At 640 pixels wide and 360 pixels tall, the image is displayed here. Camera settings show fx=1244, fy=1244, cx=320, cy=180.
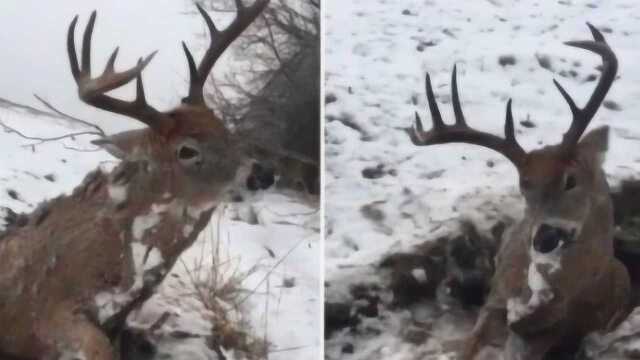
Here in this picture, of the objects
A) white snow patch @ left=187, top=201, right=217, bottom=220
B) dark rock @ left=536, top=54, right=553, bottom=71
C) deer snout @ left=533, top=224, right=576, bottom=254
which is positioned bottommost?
deer snout @ left=533, top=224, right=576, bottom=254

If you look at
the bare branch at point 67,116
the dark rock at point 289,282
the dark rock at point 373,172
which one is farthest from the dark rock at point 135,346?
the dark rock at point 373,172

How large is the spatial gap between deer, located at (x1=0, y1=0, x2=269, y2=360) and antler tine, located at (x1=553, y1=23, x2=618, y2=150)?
0.63 meters

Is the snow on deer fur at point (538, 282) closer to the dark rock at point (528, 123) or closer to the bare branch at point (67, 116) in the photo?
the dark rock at point (528, 123)

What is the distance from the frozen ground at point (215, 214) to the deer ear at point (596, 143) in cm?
53

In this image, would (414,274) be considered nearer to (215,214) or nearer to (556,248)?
(556,248)

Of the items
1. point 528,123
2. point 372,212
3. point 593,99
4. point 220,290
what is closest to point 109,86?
point 220,290

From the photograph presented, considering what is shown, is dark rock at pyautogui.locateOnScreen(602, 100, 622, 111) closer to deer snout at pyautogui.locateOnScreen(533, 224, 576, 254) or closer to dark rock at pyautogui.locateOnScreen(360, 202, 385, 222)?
deer snout at pyautogui.locateOnScreen(533, 224, 576, 254)

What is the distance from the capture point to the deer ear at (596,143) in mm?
2381

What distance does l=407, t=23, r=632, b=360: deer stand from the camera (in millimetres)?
2361

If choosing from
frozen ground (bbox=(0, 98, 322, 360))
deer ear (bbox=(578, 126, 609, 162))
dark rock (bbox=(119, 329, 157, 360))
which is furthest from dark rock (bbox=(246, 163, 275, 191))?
deer ear (bbox=(578, 126, 609, 162))

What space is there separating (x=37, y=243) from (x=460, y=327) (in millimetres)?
838

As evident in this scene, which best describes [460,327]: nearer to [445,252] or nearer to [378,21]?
[445,252]

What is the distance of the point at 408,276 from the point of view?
7.93ft

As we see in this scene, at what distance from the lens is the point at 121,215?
2.41 m
